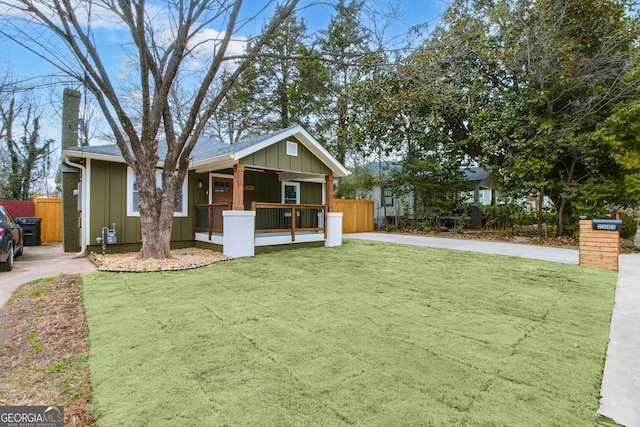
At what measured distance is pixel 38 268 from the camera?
6453mm

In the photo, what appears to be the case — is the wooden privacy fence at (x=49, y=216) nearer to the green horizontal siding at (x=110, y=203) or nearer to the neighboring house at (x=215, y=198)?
the neighboring house at (x=215, y=198)

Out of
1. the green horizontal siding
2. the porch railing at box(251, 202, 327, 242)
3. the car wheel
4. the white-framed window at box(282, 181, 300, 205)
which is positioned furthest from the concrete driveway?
the white-framed window at box(282, 181, 300, 205)

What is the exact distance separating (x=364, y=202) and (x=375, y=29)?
949cm

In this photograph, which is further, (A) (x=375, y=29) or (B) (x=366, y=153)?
(B) (x=366, y=153)

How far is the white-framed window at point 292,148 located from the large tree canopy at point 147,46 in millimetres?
2545

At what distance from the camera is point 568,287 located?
201 inches

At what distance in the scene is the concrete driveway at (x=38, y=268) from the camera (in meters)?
5.09

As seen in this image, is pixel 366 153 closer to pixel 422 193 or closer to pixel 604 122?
pixel 422 193

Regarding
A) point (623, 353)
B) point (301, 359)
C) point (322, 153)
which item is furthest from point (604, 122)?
point (301, 359)

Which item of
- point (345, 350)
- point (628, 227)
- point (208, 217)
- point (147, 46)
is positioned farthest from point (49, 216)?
point (628, 227)

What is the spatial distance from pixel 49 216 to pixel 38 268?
7.20m

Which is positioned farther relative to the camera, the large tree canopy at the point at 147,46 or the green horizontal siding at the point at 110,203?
the green horizontal siding at the point at 110,203

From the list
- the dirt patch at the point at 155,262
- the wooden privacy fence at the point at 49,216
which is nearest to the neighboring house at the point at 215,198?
the dirt patch at the point at 155,262

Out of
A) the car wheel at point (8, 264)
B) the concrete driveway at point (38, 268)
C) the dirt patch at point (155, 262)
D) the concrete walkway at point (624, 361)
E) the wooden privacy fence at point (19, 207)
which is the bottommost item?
the concrete walkway at point (624, 361)
